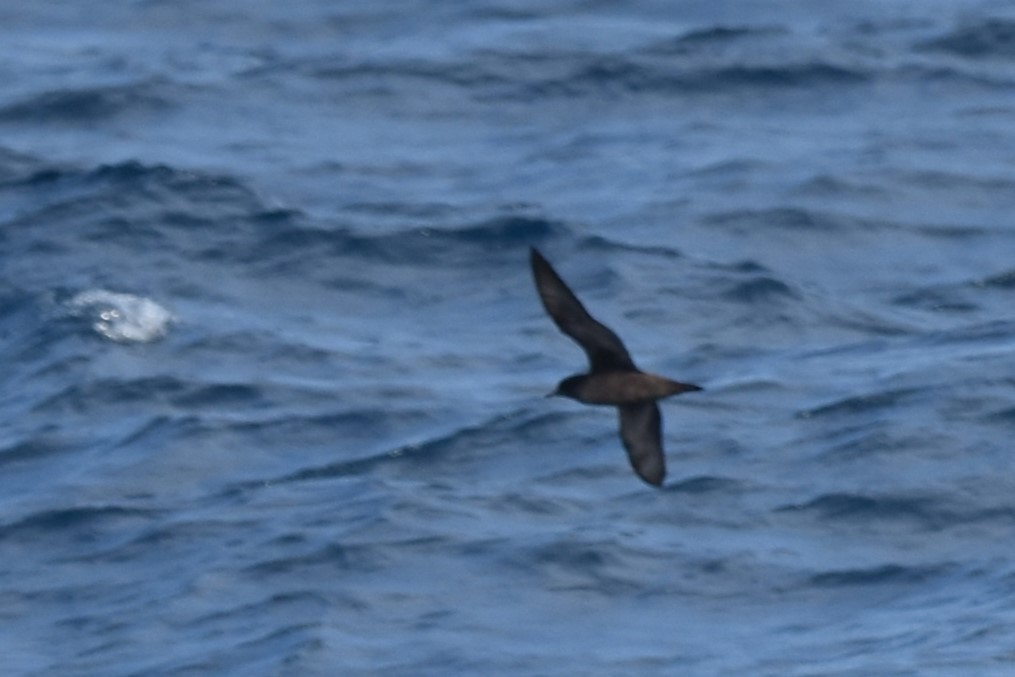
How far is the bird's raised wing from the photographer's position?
11.8 meters

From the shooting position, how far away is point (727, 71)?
25328 millimetres

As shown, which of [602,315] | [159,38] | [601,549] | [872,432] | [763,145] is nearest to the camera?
[601,549]

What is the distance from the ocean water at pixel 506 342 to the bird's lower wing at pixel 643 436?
315 cm

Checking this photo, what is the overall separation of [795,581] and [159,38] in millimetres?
13381

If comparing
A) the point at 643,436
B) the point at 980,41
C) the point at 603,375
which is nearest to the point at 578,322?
the point at 603,375

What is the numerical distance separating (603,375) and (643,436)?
14.9 inches

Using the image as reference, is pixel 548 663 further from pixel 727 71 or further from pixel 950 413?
pixel 727 71

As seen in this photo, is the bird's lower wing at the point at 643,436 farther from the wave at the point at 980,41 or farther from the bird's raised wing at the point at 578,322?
the wave at the point at 980,41

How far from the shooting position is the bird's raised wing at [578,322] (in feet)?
38.8

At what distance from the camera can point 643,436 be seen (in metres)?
12.3

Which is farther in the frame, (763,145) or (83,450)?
(763,145)

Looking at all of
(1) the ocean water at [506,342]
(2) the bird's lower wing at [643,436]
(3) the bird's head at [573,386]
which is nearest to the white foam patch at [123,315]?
(1) the ocean water at [506,342]

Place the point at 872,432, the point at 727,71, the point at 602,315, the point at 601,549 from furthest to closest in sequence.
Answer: the point at 727,71 < the point at 602,315 < the point at 872,432 < the point at 601,549

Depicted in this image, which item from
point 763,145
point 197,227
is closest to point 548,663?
point 197,227
